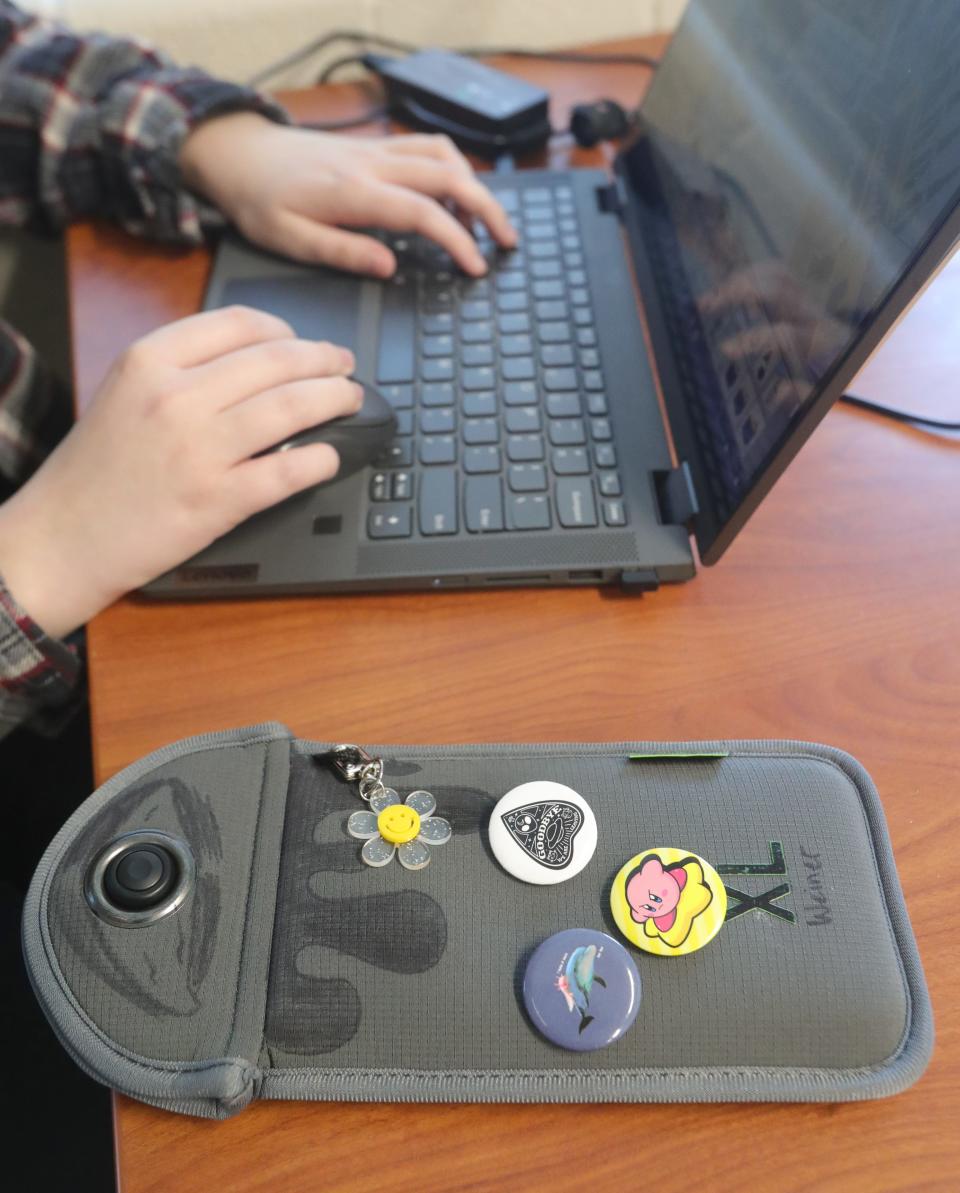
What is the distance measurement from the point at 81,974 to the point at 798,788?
0.30 m

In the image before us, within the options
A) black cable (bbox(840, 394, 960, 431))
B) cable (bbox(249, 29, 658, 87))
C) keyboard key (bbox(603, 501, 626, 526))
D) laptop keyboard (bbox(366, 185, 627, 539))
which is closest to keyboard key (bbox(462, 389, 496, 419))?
laptop keyboard (bbox(366, 185, 627, 539))

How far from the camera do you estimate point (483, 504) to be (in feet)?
1.54

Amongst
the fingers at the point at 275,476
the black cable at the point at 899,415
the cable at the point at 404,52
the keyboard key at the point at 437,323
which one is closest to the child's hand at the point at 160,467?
the fingers at the point at 275,476

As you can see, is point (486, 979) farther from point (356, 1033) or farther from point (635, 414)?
point (635, 414)

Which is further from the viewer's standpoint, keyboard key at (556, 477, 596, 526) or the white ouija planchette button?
keyboard key at (556, 477, 596, 526)

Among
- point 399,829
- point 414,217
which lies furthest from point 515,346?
point 399,829

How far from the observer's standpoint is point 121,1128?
308 millimetres

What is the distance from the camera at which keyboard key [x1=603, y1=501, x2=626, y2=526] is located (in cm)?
46

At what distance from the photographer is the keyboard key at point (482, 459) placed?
487mm

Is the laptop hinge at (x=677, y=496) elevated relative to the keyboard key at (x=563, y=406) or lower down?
elevated

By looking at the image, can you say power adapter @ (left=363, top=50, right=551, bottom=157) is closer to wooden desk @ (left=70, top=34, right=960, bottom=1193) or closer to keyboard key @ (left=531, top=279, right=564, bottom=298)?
keyboard key @ (left=531, top=279, right=564, bottom=298)

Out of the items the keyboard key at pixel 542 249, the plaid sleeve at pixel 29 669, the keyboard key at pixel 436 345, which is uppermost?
the keyboard key at pixel 542 249

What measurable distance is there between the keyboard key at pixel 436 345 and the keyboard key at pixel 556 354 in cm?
6

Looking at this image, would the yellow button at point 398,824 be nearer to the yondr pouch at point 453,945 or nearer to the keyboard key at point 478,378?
the yondr pouch at point 453,945
